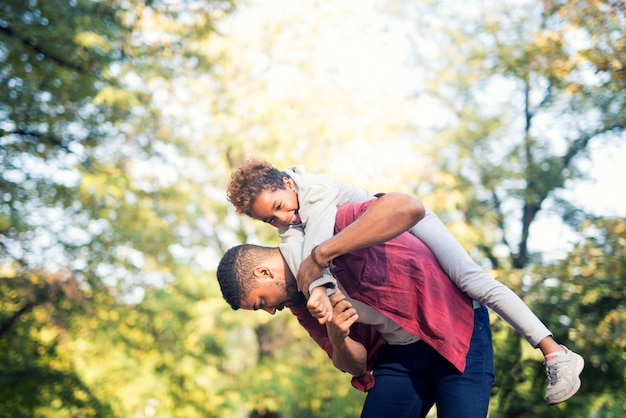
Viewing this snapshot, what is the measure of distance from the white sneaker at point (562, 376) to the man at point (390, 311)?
0.20 meters

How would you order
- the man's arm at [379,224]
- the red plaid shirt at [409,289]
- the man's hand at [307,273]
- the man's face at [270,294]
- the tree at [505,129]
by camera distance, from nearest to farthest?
the man's arm at [379,224] < the man's hand at [307,273] < the red plaid shirt at [409,289] < the man's face at [270,294] < the tree at [505,129]

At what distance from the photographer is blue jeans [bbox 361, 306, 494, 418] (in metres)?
2.00

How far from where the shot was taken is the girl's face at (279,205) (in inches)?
93.0

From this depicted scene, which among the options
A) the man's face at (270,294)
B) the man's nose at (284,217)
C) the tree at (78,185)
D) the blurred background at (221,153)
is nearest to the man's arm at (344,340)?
the man's face at (270,294)

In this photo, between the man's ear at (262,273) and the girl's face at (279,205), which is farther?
the girl's face at (279,205)

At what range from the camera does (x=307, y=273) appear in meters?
1.84

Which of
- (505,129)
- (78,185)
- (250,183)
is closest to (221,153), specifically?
(78,185)

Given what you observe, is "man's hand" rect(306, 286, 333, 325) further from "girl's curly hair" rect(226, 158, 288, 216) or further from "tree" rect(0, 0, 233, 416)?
"tree" rect(0, 0, 233, 416)

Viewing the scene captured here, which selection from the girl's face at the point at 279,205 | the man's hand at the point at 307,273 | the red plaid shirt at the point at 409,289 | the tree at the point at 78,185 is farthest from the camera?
the tree at the point at 78,185

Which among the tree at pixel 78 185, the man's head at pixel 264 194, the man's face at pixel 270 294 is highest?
the man's head at pixel 264 194

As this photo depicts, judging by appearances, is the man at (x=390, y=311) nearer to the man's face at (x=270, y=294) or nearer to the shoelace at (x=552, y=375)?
the man's face at (x=270, y=294)

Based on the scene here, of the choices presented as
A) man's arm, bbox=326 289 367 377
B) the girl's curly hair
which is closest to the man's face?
man's arm, bbox=326 289 367 377

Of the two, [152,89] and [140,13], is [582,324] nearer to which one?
[140,13]

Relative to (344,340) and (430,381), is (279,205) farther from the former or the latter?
(430,381)
